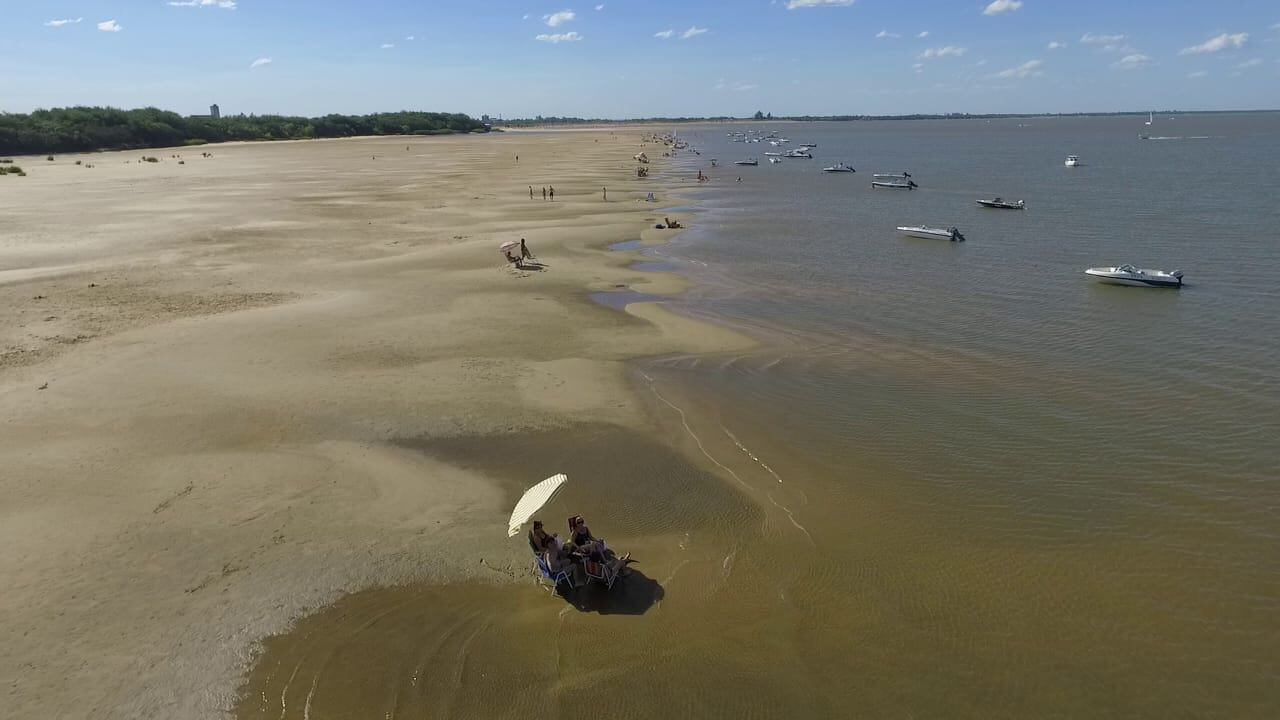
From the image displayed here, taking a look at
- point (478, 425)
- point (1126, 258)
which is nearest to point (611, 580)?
point (478, 425)

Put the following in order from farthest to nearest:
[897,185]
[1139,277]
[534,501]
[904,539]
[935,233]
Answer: [897,185], [935,233], [1139,277], [904,539], [534,501]

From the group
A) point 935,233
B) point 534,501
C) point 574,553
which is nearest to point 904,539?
point 574,553

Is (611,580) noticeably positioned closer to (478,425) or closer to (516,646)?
(516,646)

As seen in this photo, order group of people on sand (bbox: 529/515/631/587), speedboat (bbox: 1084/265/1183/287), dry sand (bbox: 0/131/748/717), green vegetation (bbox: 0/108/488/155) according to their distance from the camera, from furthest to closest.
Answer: green vegetation (bbox: 0/108/488/155) → speedboat (bbox: 1084/265/1183/287) → group of people on sand (bbox: 529/515/631/587) → dry sand (bbox: 0/131/748/717)

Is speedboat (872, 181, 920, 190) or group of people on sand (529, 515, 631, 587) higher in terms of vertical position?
speedboat (872, 181, 920, 190)

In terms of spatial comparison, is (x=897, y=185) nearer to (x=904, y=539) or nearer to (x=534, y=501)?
(x=904, y=539)

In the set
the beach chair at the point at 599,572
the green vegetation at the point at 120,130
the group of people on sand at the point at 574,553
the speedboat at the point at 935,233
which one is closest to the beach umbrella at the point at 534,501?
the group of people on sand at the point at 574,553

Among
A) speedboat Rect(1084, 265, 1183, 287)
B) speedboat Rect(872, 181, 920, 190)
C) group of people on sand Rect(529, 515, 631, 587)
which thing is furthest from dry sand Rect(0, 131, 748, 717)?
speedboat Rect(872, 181, 920, 190)

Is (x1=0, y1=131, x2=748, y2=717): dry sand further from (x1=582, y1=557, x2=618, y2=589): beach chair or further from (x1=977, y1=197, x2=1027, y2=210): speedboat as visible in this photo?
(x1=977, y1=197, x2=1027, y2=210): speedboat
